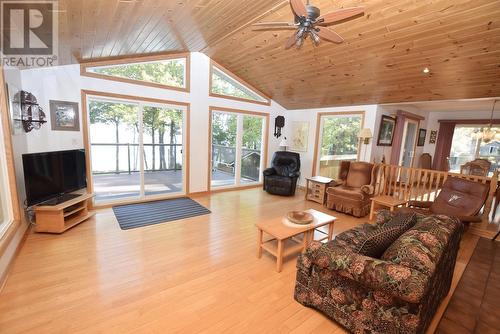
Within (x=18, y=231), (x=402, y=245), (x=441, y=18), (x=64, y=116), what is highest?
(x=441, y=18)

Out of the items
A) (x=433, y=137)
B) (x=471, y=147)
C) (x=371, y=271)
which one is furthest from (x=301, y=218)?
(x=471, y=147)

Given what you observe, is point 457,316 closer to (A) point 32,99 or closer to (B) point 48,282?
(B) point 48,282

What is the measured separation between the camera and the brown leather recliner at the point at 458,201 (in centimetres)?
328

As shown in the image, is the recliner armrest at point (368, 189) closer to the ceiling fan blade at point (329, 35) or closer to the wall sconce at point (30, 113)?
the ceiling fan blade at point (329, 35)

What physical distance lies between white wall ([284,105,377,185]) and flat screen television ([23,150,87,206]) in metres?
5.00

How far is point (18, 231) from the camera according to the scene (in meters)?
2.75

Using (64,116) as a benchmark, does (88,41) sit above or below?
above

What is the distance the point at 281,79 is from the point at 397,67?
215 cm

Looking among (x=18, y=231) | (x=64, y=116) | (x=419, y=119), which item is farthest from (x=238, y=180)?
(x=419, y=119)

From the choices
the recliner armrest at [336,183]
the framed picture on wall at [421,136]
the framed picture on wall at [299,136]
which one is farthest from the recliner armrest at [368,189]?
the framed picture on wall at [421,136]

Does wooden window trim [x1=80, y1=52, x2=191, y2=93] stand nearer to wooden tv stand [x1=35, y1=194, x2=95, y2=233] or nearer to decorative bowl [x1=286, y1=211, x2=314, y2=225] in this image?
wooden tv stand [x1=35, y1=194, x2=95, y2=233]

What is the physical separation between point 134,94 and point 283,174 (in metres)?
3.72

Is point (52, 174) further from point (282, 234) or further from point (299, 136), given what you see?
point (299, 136)

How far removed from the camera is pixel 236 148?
5906 millimetres
